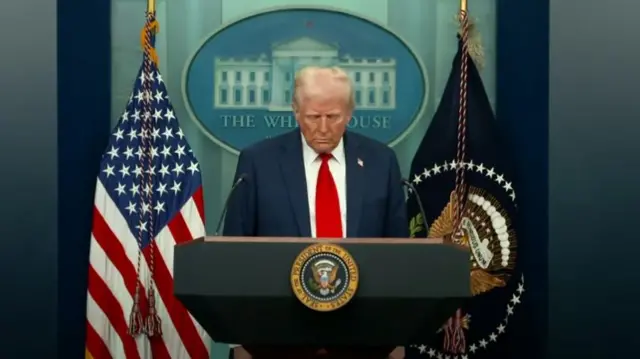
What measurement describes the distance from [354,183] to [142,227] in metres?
1.67

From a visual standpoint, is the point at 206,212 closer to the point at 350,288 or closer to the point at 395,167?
the point at 395,167

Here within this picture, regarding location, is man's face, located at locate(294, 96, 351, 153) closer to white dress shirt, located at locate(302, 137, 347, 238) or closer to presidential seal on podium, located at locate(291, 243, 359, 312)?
white dress shirt, located at locate(302, 137, 347, 238)

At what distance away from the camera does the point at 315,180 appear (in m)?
3.15

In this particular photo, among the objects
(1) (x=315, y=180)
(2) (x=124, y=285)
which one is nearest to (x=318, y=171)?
(1) (x=315, y=180)

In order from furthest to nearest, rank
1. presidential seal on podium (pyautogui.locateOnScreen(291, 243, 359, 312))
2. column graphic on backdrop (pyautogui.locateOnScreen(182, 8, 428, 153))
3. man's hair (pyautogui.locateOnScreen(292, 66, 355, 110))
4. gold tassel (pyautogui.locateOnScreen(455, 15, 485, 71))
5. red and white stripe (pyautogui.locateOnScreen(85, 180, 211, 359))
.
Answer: column graphic on backdrop (pyautogui.locateOnScreen(182, 8, 428, 153))
gold tassel (pyautogui.locateOnScreen(455, 15, 485, 71))
red and white stripe (pyautogui.locateOnScreen(85, 180, 211, 359))
man's hair (pyautogui.locateOnScreen(292, 66, 355, 110))
presidential seal on podium (pyautogui.locateOnScreen(291, 243, 359, 312))

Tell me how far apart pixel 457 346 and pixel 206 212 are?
4.44ft

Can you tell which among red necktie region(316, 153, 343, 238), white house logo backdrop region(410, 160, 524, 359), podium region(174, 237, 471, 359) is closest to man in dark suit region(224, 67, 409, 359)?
red necktie region(316, 153, 343, 238)

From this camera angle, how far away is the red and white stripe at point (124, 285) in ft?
14.8

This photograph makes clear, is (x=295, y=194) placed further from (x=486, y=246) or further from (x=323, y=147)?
(x=486, y=246)

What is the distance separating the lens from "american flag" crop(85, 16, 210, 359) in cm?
453

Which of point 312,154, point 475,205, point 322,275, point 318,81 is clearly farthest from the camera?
point 475,205

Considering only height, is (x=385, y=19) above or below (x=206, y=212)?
above
